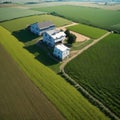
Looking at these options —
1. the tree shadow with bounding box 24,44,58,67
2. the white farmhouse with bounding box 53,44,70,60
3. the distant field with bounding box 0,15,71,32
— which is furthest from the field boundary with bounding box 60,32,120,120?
the distant field with bounding box 0,15,71,32

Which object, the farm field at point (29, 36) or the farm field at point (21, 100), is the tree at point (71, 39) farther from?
the farm field at point (21, 100)

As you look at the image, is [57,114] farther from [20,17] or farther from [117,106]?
[20,17]

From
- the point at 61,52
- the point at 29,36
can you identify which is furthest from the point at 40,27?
the point at 61,52

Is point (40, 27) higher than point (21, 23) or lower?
higher

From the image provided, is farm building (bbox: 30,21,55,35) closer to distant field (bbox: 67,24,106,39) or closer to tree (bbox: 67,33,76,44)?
distant field (bbox: 67,24,106,39)

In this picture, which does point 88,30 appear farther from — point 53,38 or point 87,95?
point 87,95

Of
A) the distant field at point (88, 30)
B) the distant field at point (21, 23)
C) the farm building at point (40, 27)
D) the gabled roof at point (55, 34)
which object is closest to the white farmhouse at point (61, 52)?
the gabled roof at point (55, 34)
